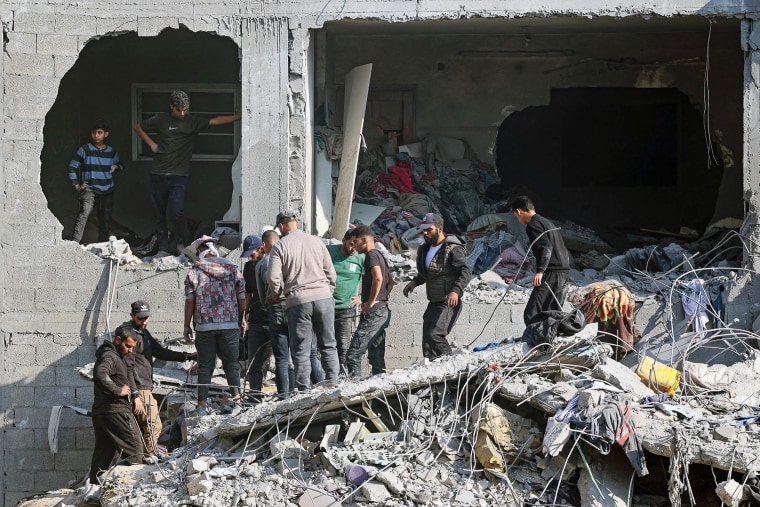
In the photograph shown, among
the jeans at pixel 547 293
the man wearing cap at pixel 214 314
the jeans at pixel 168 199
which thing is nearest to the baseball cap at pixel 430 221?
the jeans at pixel 547 293

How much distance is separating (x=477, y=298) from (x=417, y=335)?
2.40ft

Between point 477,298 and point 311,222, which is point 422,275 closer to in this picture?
point 477,298

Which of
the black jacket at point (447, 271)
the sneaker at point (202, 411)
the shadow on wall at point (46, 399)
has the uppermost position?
the black jacket at point (447, 271)

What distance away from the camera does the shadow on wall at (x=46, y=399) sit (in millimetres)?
12227

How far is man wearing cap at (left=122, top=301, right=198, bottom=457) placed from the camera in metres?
10.3

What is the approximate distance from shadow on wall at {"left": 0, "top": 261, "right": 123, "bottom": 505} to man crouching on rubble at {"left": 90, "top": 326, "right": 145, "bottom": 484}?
78.6 inches

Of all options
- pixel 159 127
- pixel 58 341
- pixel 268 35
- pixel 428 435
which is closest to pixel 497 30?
pixel 268 35

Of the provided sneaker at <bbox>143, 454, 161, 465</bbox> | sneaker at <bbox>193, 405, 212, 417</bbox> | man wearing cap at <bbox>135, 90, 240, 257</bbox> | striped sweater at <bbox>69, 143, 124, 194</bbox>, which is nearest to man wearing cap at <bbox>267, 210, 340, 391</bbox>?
sneaker at <bbox>193, 405, 212, 417</bbox>

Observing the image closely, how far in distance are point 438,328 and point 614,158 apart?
7.95m

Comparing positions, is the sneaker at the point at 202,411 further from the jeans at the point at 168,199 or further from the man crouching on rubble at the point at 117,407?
the jeans at the point at 168,199

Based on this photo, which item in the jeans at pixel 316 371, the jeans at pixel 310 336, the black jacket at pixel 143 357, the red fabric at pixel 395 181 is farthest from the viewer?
the red fabric at pixel 395 181

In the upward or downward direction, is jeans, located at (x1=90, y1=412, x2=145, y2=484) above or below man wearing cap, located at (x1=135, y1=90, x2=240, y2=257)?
below

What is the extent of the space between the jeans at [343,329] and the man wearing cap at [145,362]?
58.5 inches

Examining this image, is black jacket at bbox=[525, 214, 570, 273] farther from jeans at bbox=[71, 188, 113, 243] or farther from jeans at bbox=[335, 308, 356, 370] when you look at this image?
jeans at bbox=[71, 188, 113, 243]
